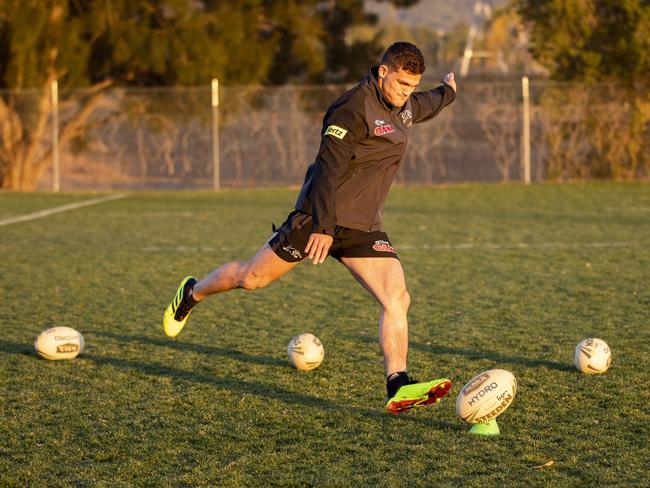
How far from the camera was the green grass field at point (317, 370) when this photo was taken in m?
4.63

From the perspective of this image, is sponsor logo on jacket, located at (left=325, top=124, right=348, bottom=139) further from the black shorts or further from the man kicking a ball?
the black shorts

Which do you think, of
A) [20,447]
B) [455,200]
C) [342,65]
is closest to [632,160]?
[455,200]

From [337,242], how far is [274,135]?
2180cm

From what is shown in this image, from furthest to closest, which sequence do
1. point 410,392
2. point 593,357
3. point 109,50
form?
point 109,50 < point 593,357 < point 410,392

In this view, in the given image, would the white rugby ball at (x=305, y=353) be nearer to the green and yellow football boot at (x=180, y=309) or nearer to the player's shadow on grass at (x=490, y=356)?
the green and yellow football boot at (x=180, y=309)

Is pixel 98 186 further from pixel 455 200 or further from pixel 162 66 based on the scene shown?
pixel 455 200

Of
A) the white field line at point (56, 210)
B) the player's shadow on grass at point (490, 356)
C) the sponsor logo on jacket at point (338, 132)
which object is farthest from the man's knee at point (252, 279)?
the white field line at point (56, 210)

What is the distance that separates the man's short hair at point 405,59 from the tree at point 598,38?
21.7 meters

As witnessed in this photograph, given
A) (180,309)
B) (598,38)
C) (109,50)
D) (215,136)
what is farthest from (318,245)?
(109,50)

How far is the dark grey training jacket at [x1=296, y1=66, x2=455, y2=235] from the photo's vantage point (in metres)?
5.44

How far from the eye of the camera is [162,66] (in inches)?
1081

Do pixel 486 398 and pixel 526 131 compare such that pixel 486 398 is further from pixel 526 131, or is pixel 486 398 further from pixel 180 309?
pixel 526 131

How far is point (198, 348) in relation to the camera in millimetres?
7312

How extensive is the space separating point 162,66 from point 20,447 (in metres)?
23.4
